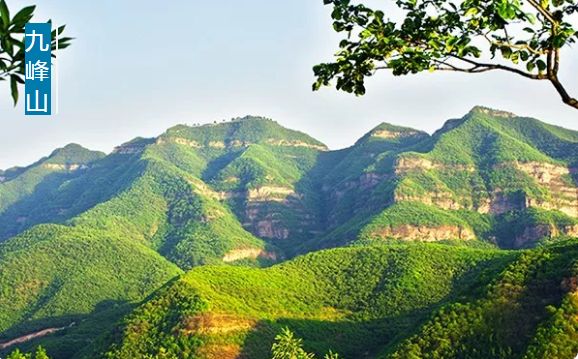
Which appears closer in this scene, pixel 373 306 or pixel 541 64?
pixel 541 64

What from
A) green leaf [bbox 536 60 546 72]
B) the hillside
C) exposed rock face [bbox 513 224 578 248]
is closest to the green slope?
the hillside

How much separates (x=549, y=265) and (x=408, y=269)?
143ft

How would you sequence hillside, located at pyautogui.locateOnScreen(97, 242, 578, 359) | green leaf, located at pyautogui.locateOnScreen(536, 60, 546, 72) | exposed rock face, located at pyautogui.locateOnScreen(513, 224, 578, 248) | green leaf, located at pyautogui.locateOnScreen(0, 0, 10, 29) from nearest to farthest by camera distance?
green leaf, located at pyautogui.locateOnScreen(0, 0, 10, 29), green leaf, located at pyautogui.locateOnScreen(536, 60, 546, 72), hillside, located at pyautogui.locateOnScreen(97, 242, 578, 359), exposed rock face, located at pyautogui.locateOnScreen(513, 224, 578, 248)

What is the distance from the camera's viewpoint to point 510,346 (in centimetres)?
7031

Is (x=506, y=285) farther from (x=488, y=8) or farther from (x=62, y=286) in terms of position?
(x=62, y=286)

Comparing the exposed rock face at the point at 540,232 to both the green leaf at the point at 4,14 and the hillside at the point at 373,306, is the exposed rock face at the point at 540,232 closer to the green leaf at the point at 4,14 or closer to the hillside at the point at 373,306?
the hillside at the point at 373,306

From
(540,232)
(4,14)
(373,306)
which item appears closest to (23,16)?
(4,14)

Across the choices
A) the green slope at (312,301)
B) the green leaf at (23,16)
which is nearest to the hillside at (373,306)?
the green slope at (312,301)

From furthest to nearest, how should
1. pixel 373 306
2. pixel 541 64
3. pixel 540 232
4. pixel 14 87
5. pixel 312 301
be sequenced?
pixel 540 232 → pixel 312 301 → pixel 373 306 → pixel 14 87 → pixel 541 64

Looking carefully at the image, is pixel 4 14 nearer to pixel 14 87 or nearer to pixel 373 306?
pixel 14 87

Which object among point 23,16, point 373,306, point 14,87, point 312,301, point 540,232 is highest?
point 23,16

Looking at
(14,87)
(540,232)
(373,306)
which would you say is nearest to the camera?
(14,87)

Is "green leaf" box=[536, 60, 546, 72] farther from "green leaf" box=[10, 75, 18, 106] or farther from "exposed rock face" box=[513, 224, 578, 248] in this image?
"exposed rock face" box=[513, 224, 578, 248]

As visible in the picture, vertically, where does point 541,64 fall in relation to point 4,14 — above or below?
below
